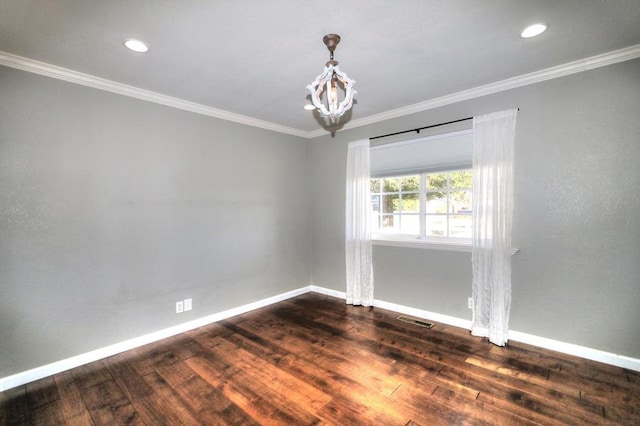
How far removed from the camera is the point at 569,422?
1892 mm

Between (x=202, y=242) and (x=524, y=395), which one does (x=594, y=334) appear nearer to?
(x=524, y=395)

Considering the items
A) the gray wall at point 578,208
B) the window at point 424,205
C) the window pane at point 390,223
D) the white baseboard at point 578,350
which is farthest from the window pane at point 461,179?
the white baseboard at point 578,350

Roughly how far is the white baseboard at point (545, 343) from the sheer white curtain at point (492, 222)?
17 centimetres

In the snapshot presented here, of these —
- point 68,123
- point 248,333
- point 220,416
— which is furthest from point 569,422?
point 68,123

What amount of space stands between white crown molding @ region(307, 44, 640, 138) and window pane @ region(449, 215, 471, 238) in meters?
1.30

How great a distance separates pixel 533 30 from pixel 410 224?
2.31 metres

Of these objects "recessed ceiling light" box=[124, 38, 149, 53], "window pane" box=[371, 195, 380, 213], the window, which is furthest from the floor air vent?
"recessed ceiling light" box=[124, 38, 149, 53]

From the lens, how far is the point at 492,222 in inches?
118

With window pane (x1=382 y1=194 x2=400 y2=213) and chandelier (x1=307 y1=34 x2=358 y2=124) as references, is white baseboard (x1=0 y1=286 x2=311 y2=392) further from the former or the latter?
chandelier (x1=307 y1=34 x2=358 y2=124)

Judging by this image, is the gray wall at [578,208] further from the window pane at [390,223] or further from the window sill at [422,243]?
the window pane at [390,223]

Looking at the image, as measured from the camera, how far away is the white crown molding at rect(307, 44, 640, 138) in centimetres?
240

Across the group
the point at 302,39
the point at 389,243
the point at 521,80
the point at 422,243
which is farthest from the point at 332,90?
the point at 389,243

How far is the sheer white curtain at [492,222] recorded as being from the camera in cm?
293

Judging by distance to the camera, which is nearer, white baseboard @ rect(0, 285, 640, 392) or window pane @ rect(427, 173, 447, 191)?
white baseboard @ rect(0, 285, 640, 392)
